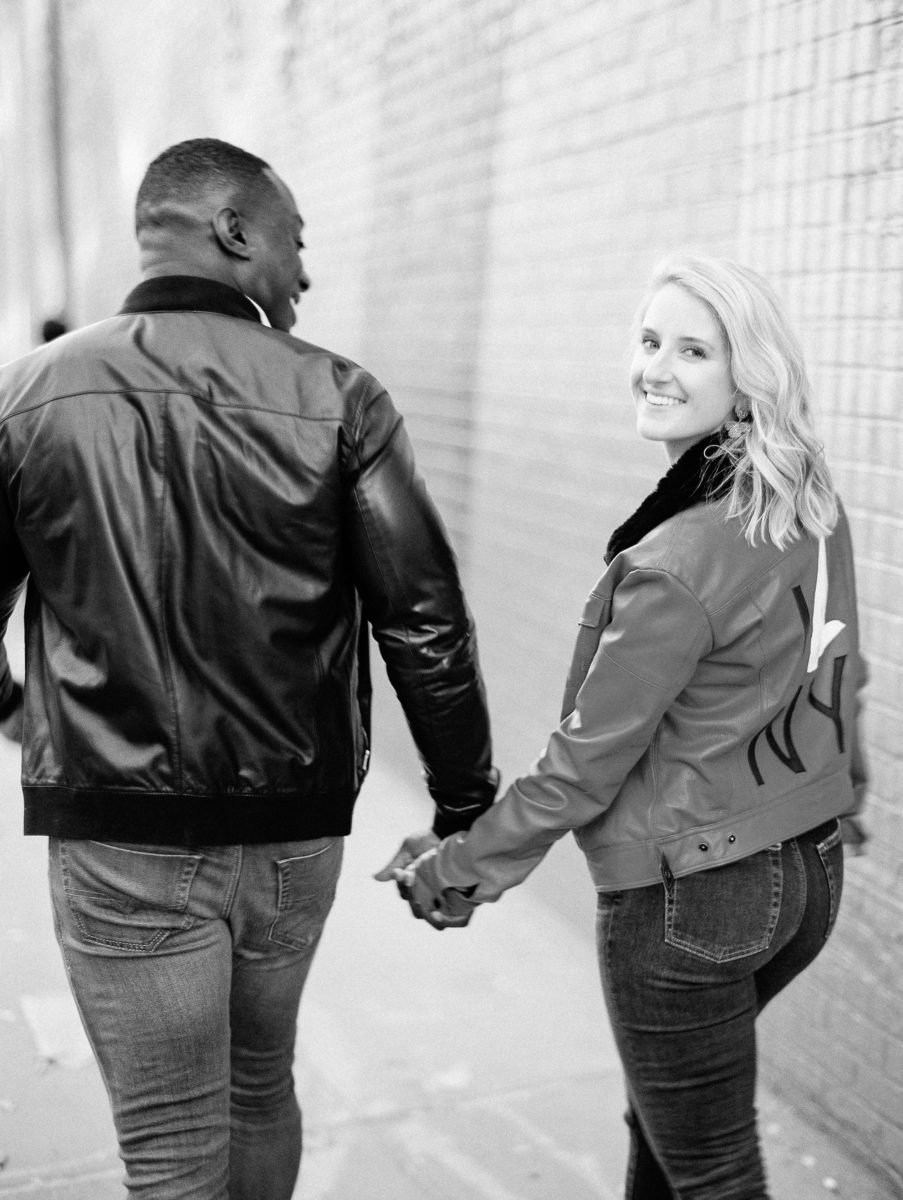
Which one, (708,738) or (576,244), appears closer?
(708,738)

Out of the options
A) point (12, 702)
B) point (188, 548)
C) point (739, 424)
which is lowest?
point (12, 702)

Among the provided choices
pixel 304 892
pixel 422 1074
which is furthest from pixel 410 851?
pixel 422 1074

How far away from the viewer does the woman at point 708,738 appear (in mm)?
2143

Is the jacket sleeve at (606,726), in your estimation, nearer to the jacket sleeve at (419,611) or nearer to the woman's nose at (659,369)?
the jacket sleeve at (419,611)

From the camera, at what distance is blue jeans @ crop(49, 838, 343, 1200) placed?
2.15 m

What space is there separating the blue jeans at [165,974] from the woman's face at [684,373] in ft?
3.13

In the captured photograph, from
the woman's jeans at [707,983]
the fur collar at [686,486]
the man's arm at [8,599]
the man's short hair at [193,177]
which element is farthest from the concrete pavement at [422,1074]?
the man's short hair at [193,177]

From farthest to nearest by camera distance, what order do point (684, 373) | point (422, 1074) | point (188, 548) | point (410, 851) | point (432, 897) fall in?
point (422, 1074) → point (410, 851) → point (432, 897) → point (684, 373) → point (188, 548)

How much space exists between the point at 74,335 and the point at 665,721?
3.85ft

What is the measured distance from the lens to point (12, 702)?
257 cm

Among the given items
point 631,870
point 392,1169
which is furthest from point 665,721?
point 392,1169

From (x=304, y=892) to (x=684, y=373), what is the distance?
1098mm

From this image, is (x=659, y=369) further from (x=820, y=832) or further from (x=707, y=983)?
(x=707, y=983)

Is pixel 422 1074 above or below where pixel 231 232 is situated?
below
